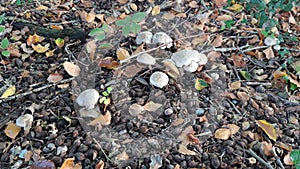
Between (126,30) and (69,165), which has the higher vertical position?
(126,30)

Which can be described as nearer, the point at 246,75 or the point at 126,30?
the point at 126,30

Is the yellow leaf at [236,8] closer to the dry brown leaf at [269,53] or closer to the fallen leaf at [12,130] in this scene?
the dry brown leaf at [269,53]

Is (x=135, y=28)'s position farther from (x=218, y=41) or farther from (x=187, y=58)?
(x=218, y=41)

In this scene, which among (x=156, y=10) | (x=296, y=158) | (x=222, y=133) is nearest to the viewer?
(x=296, y=158)

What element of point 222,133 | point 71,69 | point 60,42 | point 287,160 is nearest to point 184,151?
point 222,133

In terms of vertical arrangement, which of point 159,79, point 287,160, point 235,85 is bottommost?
point 287,160

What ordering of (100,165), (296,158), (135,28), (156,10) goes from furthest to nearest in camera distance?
(156,10) < (135,28) < (100,165) < (296,158)
